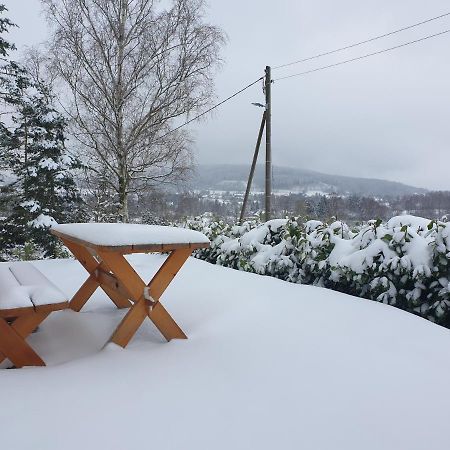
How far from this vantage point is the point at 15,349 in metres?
1.75

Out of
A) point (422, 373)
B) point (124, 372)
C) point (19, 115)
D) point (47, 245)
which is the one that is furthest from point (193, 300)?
point (19, 115)

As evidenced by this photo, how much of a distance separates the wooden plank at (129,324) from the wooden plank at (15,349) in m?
0.38

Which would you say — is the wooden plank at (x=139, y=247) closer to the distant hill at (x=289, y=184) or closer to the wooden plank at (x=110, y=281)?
the wooden plank at (x=110, y=281)

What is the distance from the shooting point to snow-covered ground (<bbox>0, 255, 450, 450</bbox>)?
4.19 feet

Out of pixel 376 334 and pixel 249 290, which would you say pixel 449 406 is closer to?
pixel 376 334

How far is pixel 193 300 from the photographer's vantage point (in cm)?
287

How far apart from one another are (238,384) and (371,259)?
1892 mm

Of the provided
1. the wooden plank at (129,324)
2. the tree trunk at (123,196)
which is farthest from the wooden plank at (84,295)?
the tree trunk at (123,196)

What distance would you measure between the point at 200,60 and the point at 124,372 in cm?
997

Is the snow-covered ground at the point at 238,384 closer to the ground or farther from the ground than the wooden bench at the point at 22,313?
closer to the ground

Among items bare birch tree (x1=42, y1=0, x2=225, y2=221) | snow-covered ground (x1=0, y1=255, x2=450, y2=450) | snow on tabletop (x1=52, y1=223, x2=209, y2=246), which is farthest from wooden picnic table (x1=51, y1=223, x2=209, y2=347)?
bare birch tree (x1=42, y1=0, x2=225, y2=221)

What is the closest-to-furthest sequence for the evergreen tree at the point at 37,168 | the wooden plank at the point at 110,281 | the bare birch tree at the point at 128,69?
the wooden plank at the point at 110,281 < the bare birch tree at the point at 128,69 < the evergreen tree at the point at 37,168

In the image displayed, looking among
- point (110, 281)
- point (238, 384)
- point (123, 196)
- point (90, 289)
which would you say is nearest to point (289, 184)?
point (123, 196)

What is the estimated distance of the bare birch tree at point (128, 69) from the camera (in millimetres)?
9594
